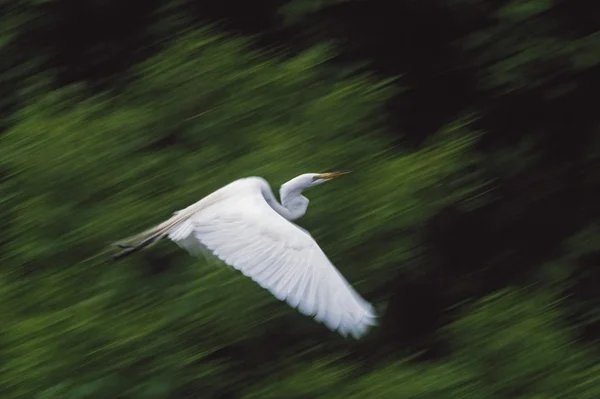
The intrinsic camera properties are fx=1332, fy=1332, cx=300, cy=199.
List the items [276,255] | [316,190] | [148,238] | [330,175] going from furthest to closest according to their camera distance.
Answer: [316,190] → [330,175] → [148,238] → [276,255]

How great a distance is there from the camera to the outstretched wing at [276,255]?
10.2 feet

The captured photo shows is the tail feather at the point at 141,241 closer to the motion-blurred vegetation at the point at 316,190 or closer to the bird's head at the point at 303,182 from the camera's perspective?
the motion-blurred vegetation at the point at 316,190

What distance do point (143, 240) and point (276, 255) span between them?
21.6 inches

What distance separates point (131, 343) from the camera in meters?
3.38

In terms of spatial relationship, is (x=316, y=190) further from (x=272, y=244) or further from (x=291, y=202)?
(x=272, y=244)

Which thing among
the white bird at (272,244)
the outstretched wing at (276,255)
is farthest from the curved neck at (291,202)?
the outstretched wing at (276,255)

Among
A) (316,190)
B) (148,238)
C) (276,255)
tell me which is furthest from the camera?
(316,190)

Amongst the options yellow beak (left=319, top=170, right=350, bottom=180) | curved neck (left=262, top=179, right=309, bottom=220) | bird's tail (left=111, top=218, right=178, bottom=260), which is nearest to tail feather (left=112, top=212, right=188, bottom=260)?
bird's tail (left=111, top=218, right=178, bottom=260)

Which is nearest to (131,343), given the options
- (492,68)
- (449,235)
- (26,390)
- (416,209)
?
(26,390)

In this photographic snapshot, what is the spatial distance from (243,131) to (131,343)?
94 centimetres

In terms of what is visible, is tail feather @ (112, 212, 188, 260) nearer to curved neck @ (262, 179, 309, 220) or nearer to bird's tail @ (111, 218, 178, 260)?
bird's tail @ (111, 218, 178, 260)

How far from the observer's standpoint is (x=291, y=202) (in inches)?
148

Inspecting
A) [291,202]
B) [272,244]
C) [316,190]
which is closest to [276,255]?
[272,244]

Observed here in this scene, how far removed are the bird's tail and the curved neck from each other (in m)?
0.30
